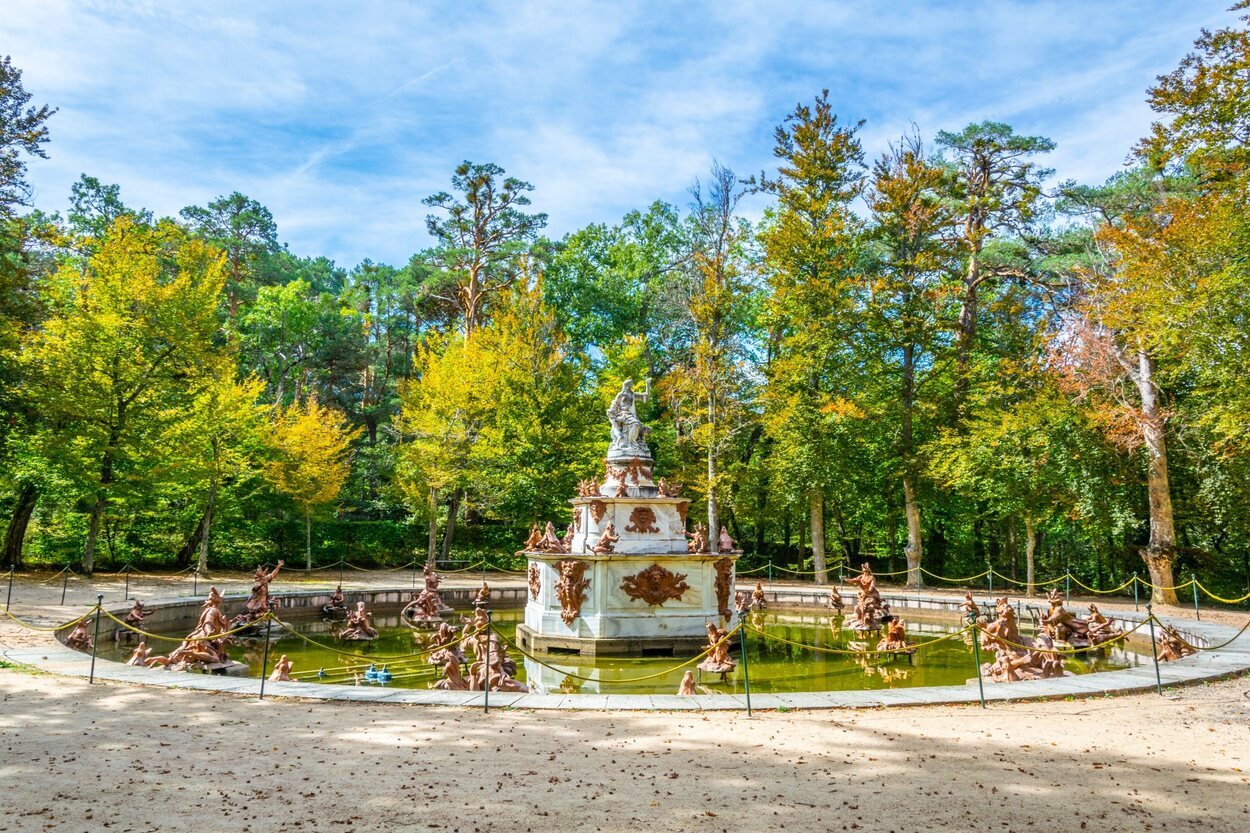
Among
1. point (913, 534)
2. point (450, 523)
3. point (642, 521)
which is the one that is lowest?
point (913, 534)

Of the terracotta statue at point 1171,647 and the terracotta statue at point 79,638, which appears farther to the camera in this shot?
the terracotta statue at point 79,638

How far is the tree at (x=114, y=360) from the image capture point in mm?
21547

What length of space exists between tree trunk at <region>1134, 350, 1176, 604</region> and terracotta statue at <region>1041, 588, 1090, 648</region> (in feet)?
23.3

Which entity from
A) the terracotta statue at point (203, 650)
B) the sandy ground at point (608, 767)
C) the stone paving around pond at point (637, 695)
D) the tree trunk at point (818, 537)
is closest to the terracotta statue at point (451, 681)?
the stone paving around pond at point (637, 695)

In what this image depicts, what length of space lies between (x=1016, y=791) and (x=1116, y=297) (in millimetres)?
17775

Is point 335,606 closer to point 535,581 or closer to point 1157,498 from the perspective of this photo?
point 535,581

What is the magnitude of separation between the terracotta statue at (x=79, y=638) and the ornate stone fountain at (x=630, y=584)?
7407 millimetres

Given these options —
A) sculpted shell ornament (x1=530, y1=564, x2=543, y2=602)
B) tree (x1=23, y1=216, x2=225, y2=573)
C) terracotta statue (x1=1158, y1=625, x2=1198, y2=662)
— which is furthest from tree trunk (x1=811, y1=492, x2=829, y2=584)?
tree (x1=23, y1=216, x2=225, y2=573)

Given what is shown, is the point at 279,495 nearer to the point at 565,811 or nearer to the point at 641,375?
the point at 641,375

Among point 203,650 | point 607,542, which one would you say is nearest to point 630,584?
point 607,542

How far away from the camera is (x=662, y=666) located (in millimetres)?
13312

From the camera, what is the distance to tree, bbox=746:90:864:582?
2569 centimetres

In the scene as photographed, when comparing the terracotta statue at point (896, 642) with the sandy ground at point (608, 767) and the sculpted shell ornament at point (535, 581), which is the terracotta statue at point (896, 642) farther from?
the sculpted shell ornament at point (535, 581)

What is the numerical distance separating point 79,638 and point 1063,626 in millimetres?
16881
